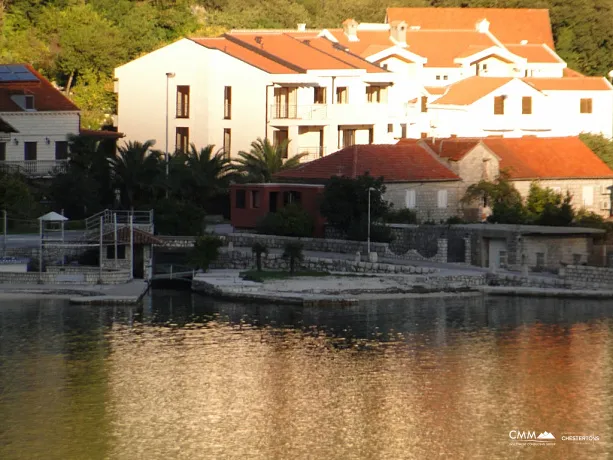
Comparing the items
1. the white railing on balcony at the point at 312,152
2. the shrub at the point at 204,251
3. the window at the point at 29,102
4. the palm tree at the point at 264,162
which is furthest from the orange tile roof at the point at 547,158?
the window at the point at 29,102

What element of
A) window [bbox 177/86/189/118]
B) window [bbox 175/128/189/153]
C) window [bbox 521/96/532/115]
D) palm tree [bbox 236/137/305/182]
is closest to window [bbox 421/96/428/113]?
window [bbox 521/96/532/115]

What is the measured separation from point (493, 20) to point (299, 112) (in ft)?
135

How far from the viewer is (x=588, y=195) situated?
69.8 metres

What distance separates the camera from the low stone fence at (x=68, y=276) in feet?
168

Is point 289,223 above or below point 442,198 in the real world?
below

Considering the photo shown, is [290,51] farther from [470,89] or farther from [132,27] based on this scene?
[132,27]

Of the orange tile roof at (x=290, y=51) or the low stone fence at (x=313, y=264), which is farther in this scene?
the orange tile roof at (x=290, y=51)

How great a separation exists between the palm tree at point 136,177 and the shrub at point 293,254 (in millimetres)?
9552

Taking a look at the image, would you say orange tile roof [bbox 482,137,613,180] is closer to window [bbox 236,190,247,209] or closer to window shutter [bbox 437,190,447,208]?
window shutter [bbox 437,190,447,208]

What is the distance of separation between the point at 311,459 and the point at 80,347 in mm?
13202

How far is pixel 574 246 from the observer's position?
5562cm

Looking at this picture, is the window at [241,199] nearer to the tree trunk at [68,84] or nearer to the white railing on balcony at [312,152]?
the white railing on balcony at [312,152]

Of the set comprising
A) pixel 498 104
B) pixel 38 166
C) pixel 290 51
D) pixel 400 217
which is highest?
pixel 290 51

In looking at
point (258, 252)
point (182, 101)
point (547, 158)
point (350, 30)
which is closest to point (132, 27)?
point (350, 30)
